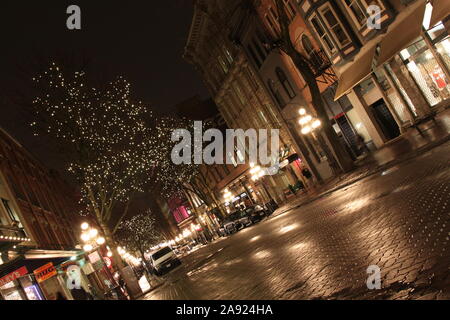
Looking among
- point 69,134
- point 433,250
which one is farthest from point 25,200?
point 433,250

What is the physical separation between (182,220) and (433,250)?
90799 mm

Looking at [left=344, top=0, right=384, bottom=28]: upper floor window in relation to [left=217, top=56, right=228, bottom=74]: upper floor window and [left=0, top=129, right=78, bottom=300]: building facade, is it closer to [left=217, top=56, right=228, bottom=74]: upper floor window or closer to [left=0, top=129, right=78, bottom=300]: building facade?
[left=0, top=129, right=78, bottom=300]: building facade

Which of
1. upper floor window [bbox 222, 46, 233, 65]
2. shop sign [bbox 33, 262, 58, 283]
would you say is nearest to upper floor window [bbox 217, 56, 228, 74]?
upper floor window [bbox 222, 46, 233, 65]

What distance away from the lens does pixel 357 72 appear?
22.6 meters

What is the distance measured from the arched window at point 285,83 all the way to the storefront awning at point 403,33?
11.7m

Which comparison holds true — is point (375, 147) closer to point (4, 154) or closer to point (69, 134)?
point (69, 134)

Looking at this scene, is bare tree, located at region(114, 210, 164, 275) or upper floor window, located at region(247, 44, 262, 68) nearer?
upper floor window, located at region(247, 44, 262, 68)

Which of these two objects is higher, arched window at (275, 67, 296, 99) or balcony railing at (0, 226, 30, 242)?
arched window at (275, 67, 296, 99)

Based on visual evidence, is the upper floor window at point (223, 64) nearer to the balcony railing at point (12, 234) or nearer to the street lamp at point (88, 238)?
the street lamp at point (88, 238)

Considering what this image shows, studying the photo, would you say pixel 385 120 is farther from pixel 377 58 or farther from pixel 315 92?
pixel 315 92

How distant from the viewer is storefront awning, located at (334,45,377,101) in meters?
21.7

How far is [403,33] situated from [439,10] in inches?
103

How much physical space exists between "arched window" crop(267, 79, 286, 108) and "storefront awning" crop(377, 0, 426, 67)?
14.0 metres
